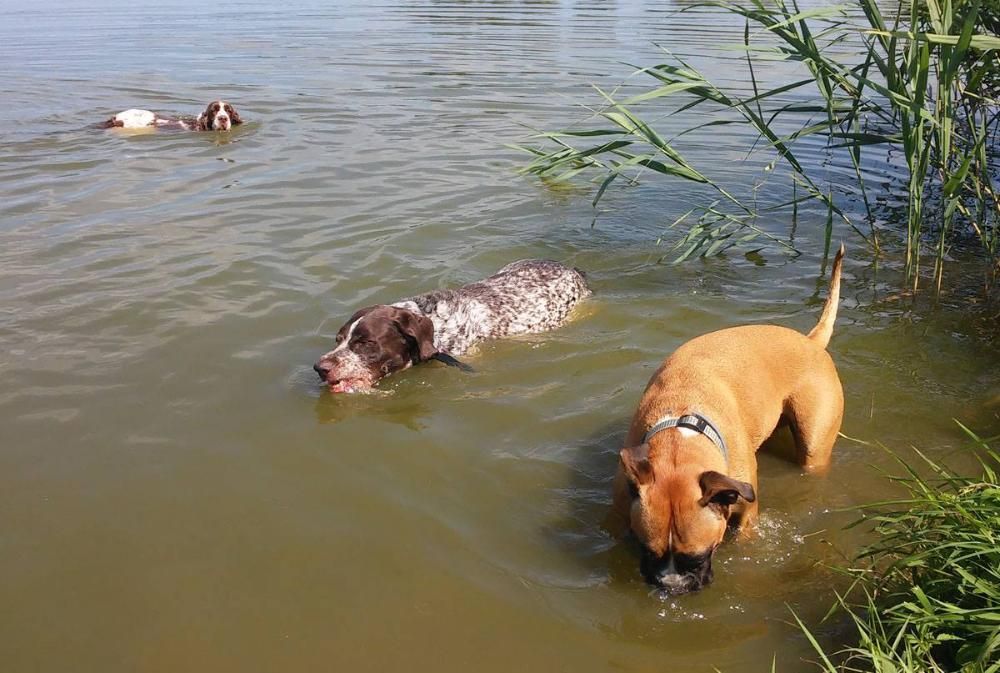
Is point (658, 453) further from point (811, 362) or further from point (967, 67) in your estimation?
point (967, 67)

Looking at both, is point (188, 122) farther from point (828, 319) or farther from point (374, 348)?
point (828, 319)

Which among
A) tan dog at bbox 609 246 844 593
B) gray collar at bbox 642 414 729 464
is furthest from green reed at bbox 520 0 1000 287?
gray collar at bbox 642 414 729 464

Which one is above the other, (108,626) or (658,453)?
(658,453)

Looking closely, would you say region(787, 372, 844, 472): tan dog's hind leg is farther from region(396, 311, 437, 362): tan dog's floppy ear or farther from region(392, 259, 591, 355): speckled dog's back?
region(392, 259, 591, 355): speckled dog's back


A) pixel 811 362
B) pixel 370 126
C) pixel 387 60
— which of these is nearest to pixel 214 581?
pixel 811 362

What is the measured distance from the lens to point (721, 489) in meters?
3.61

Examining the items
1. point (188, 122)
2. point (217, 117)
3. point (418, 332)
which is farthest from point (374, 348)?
point (188, 122)

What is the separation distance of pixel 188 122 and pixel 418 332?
902cm

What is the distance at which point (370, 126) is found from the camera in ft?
45.1

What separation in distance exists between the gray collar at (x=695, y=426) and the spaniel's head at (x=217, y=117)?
11040 millimetres

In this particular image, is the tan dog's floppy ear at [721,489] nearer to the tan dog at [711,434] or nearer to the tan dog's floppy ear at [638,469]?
the tan dog at [711,434]

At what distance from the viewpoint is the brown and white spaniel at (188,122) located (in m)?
13.2

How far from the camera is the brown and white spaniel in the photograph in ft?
43.5

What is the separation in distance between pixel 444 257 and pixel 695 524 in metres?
5.64
